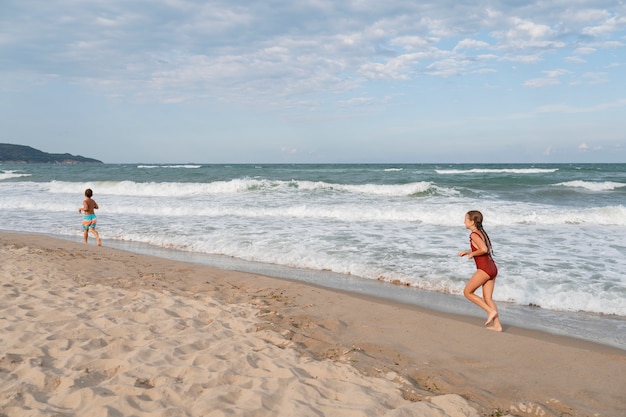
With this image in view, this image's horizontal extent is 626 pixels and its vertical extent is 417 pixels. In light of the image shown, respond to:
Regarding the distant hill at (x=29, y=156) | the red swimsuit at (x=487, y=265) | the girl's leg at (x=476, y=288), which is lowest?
the girl's leg at (x=476, y=288)

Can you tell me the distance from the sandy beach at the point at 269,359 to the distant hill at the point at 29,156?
372ft

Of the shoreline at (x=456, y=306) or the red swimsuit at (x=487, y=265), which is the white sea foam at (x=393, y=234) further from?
the red swimsuit at (x=487, y=265)

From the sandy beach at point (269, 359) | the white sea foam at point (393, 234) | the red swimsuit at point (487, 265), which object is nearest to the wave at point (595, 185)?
the white sea foam at point (393, 234)

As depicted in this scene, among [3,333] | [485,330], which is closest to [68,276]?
A: [3,333]

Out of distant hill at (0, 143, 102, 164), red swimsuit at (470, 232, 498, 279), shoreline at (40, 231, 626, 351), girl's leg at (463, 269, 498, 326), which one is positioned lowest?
shoreline at (40, 231, 626, 351)

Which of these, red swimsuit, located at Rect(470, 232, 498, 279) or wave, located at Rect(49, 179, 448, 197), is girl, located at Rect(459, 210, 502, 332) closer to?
red swimsuit, located at Rect(470, 232, 498, 279)

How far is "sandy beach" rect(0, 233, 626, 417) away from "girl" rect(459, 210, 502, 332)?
0.29 m

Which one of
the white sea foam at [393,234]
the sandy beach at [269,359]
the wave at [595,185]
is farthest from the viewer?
the wave at [595,185]

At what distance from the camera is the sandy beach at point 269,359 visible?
3.34 m

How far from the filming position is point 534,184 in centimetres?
3002

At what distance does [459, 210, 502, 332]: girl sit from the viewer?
554cm

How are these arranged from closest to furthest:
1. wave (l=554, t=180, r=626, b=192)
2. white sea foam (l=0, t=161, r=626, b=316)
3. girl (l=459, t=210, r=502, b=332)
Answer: girl (l=459, t=210, r=502, b=332) → white sea foam (l=0, t=161, r=626, b=316) → wave (l=554, t=180, r=626, b=192)

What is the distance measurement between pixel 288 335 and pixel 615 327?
163 inches

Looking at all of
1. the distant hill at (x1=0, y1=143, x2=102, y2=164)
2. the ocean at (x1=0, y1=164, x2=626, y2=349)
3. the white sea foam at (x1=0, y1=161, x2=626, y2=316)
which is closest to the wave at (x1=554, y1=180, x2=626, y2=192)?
the white sea foam at (x1=0, y1=161, x2=626, y2=316)
